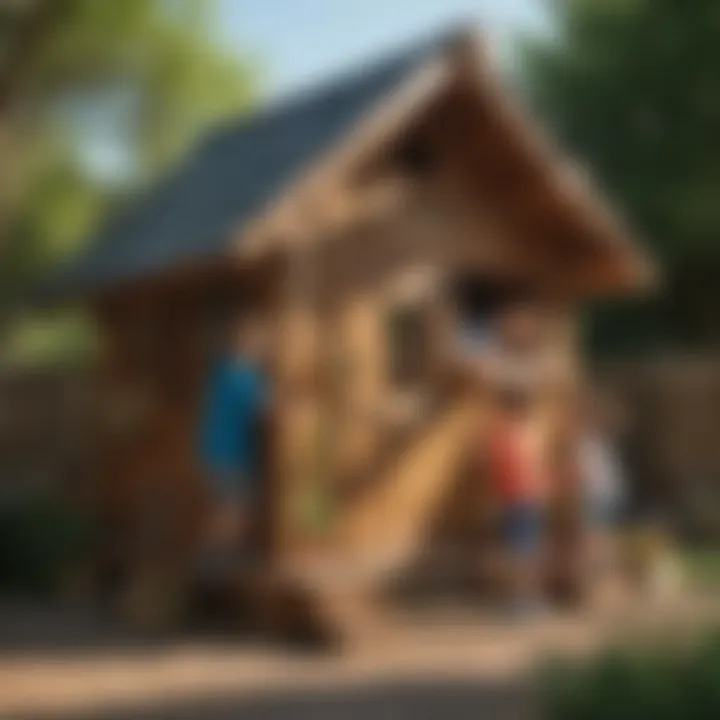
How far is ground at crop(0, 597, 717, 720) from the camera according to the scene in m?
6.51

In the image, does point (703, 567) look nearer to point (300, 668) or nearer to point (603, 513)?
point (603, 513)

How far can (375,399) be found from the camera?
9.80 m

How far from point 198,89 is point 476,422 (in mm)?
4695

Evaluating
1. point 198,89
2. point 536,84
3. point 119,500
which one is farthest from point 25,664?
point 536,84

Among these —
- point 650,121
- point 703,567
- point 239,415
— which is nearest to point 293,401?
point 239,415

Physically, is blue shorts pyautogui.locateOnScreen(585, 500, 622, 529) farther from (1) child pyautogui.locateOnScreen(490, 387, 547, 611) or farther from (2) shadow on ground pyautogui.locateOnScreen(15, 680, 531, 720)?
(2) shadow on ground pyautogui.locateOnScreen(15, 680, 531, 720)

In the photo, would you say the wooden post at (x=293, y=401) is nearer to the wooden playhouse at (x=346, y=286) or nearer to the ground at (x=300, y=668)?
the wooden playhouse at (x=346, y=286)

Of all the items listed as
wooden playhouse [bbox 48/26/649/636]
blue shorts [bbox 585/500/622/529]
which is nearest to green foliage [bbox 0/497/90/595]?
wooden playhouse [bbox 48/26/649/636]

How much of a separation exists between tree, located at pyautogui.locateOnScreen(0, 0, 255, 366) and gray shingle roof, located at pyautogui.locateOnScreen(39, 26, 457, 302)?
3.20ft

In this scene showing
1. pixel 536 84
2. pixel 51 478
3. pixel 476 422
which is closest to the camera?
pixel 476 422

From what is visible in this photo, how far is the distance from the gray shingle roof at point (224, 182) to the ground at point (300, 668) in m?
2.36

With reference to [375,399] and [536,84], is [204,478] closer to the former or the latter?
[375,399]

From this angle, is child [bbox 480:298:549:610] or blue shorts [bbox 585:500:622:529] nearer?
child [bbox 480:298:549:610]

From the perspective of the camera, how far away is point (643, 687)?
5000 mm
